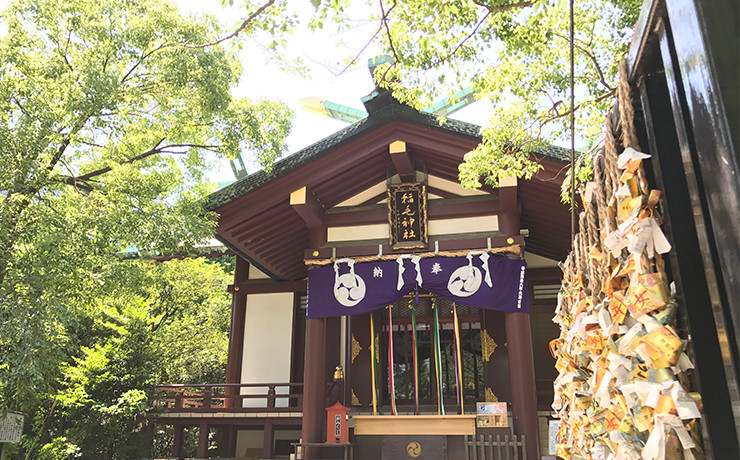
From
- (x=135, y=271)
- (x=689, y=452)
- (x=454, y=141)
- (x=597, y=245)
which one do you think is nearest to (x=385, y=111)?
(x=454, y=141)

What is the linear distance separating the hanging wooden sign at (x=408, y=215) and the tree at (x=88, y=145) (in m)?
2.29

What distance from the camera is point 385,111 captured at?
9.02 metres

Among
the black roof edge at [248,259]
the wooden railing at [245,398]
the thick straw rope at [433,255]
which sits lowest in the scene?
the wooden railing at [245,398]

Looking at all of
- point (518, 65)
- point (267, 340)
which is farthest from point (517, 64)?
point (267, 340)

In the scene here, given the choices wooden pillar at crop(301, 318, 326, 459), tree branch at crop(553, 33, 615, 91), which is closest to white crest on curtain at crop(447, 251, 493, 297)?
wooden pillar at crop(301, 318, 326, 459)

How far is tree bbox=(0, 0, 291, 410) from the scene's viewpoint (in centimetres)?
634

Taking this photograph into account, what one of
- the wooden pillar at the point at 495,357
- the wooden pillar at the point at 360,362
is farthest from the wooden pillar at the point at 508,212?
the wooden pillar at the point at 360,362

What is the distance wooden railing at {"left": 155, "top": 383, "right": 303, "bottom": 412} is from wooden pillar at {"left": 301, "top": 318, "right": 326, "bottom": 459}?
187 centimetres

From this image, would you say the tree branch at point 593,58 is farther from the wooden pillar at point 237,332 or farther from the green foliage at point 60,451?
the green foliage at point 60,451

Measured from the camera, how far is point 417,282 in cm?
873

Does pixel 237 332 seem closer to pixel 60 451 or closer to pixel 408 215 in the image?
pixel 60 451

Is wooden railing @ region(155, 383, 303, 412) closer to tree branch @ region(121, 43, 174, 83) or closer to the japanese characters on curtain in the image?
the japanese characters on curtain

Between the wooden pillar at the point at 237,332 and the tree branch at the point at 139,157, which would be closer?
the tree branch at the point at 139,157

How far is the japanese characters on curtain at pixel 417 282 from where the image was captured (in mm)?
8469
